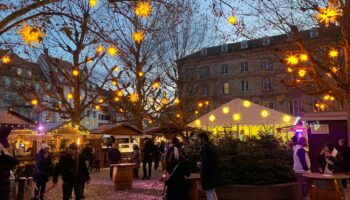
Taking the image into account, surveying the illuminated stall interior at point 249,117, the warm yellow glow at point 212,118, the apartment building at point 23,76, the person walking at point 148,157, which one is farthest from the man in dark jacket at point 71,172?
the warm yellow glow at point 212,118

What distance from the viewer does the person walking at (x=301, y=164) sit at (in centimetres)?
904

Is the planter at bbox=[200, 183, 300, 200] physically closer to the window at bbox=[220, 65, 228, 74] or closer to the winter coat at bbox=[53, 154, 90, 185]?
the winter coat at bbox=[53, 154, 90, 185]

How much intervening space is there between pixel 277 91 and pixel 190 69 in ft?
75.1

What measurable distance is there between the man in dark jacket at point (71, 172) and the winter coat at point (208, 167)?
3.18 meters

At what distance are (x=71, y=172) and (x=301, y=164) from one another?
18.2ft

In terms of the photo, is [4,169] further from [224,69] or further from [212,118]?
[224,69]

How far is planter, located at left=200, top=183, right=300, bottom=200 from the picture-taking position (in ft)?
28.6

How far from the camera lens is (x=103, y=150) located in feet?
76.2

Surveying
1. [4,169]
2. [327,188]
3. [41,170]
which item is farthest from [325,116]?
[4,169]

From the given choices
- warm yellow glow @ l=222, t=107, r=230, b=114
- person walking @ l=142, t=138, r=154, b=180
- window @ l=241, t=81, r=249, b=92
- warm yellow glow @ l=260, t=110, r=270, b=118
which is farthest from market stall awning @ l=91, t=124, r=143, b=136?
window @ l=241, t=81, r=249, b=92

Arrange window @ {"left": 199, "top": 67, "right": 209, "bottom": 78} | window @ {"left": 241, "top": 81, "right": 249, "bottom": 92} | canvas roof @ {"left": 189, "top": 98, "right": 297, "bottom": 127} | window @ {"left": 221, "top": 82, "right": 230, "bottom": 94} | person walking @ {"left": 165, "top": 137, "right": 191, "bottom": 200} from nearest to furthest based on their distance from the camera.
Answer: person walking @ {"left": 165, "top": 137, "right": 191, "bottom": 200} < canvas roof @ {"left": 189, "top": 98, "right": 297, "bottom": 127} < window @ {"left": 199, "top": 67, "right": 209, "bottom": 78} < window @ {"left": 241, "top": 81, "right": 249, "bottom": 92} < window @ {"left": 221, "top": 82, "right": 230, "bottom": 94}

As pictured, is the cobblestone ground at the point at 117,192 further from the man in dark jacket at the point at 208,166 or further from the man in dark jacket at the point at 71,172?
the man in dark jacket at the point at 208,166

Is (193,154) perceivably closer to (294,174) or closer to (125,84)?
(294,174)

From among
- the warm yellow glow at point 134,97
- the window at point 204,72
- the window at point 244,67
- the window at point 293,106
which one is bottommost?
the warm yellow glow at point 134,97
